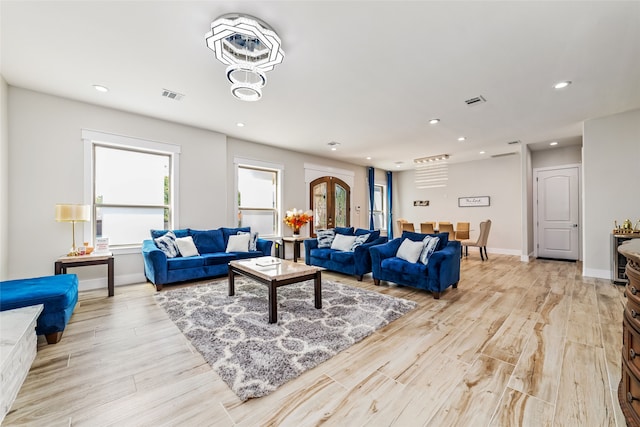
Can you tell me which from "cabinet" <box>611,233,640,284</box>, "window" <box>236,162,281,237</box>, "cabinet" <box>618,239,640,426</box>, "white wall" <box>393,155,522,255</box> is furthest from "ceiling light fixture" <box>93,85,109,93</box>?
"white wall" <box>393,155,522,255</box>

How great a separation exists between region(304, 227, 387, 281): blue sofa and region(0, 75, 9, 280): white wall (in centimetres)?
423

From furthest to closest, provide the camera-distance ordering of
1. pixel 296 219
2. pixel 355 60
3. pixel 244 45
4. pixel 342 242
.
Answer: pixel 296 219 → pixel 342 242 → pixel 355 60 → pixel 244 45

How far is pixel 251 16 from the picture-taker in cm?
214

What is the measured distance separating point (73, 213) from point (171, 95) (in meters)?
2.03

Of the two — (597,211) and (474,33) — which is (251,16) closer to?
(474,33)

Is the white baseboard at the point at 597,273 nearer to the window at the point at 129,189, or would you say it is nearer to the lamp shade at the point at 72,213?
the window at the point at 129,189

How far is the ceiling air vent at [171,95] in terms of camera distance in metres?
3.50

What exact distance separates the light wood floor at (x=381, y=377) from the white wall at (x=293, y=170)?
11.9ft

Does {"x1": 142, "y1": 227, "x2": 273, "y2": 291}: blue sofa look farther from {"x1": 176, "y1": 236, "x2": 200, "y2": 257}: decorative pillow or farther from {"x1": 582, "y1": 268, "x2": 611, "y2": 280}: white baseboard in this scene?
{"x1": 582, "y1": 268, "x2": 611, "y2": 280}: white baseboard

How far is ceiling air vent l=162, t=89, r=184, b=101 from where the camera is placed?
3502 mm

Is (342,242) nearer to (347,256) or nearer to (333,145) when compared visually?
(347,256)

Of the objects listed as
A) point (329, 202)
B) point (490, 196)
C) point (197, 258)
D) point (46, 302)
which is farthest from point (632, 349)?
point (490, 196)

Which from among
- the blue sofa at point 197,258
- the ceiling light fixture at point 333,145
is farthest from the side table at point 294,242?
the ceiling light fixture at point 333,145

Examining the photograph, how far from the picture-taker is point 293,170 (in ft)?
22.0
